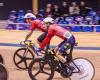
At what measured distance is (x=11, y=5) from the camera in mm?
23562

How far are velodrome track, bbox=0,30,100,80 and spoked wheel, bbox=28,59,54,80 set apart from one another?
82 cm

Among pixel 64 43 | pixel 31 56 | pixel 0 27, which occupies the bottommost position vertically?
pixel 0 27

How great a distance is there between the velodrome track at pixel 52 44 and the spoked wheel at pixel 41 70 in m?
0.82

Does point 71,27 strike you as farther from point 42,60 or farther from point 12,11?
point 42,60

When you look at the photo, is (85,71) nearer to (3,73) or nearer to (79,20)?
(3,73)

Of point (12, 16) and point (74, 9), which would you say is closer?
point (74, 9)

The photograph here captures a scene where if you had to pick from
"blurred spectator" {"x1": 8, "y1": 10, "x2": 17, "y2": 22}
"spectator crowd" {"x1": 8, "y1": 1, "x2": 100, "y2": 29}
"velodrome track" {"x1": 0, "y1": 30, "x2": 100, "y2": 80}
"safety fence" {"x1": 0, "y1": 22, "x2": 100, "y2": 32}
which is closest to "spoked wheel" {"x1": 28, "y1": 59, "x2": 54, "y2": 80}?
"velodrome track" {"x1": 0, "y1": 30, "x2": 100, "y2": 80}

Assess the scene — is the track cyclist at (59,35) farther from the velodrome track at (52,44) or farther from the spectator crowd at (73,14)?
the spectator crowd at (73,14)

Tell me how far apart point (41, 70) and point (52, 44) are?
22.2ft

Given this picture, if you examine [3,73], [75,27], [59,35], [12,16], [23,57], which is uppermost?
[59,35]

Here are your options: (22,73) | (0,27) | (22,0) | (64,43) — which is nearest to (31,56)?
(22,73)

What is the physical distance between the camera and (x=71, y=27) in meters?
19.5

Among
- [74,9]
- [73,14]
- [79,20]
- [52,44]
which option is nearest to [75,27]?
[79,20]

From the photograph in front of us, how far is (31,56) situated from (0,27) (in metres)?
10.8
